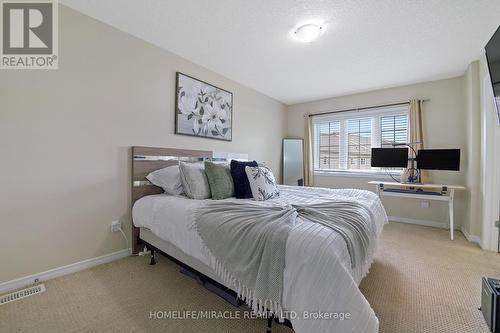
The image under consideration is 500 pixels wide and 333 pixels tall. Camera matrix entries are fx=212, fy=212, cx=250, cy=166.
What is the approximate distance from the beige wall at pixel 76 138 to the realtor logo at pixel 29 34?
72mm

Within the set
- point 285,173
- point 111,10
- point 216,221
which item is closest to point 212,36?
point 111,10

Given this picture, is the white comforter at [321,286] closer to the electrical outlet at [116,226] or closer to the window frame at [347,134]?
the electrical outlet at [116,226]

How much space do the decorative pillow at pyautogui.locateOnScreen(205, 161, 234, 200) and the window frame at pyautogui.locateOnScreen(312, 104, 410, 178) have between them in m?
2.99

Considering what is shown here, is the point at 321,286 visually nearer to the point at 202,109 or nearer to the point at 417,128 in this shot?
the point at 202,109

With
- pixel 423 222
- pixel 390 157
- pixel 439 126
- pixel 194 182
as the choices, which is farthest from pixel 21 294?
pixel 439 126

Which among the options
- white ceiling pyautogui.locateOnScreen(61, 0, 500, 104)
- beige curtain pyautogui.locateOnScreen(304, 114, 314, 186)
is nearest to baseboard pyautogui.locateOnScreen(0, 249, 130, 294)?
white ceiling pyautogui.locateOnScreen(61, 0, 500, 104)

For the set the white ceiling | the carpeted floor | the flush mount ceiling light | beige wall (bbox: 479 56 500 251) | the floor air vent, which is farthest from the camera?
beige wall (bbox: 479 56 500 251)

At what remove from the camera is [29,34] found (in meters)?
1.84

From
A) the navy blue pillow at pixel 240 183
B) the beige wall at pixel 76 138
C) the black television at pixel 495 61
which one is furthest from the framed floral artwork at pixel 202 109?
the black television at pixel 495 61

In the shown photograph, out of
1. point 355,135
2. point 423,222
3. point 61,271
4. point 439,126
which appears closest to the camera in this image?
point 61,271

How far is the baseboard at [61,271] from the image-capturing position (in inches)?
66.1

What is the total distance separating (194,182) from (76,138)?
115 cm

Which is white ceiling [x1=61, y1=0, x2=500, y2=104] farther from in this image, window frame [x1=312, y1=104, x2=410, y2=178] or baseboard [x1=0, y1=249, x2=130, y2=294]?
baseboard [x1=0, y1=249, x2=130, y2=294]

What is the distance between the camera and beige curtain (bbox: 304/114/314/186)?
4781 millimetres
